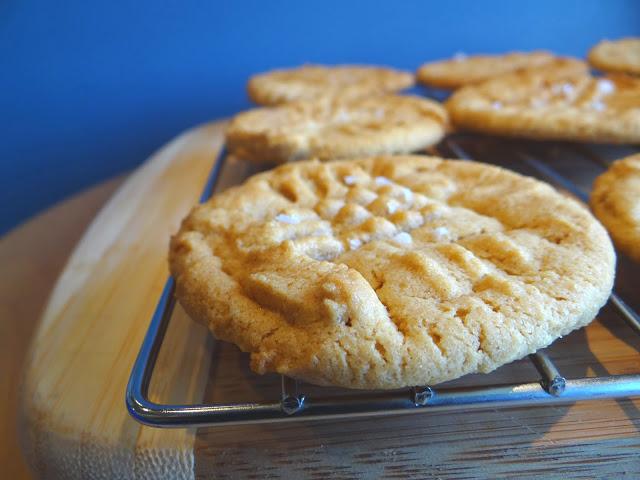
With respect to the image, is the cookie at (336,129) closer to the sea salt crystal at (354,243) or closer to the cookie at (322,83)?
the cookie at (322,83)

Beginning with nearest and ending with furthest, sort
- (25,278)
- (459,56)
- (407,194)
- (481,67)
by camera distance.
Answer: (407,194) → (25,278) → (481,67) → (459,56)

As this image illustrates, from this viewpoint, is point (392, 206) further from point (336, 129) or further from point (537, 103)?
point (537, 103)

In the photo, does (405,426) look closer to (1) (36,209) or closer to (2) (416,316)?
(2) (416,316)

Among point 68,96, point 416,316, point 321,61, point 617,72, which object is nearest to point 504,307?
point 416,316

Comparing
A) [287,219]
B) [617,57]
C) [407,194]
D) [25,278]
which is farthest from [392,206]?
[617,57]

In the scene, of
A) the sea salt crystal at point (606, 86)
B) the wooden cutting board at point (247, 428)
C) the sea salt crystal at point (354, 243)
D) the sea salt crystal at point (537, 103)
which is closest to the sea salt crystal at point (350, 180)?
the sea salt crystal at point (354, 243)

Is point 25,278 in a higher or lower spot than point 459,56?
lower
